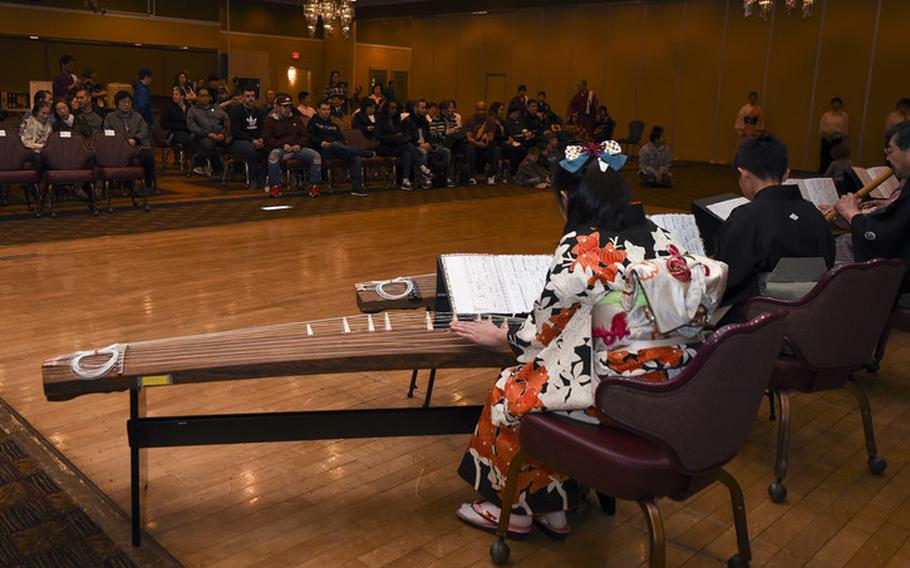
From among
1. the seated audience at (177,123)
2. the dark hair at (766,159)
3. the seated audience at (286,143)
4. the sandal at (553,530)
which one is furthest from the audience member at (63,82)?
the sandal at (553,530)

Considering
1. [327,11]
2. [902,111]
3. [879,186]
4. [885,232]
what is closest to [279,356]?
[885,232]

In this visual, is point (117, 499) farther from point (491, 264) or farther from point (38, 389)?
point (491, 264)

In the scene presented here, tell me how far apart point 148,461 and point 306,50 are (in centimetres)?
2001

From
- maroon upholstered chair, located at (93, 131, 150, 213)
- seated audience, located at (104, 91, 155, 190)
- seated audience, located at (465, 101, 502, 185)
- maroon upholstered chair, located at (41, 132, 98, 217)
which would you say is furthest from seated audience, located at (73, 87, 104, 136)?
seated audience, located at (465, 101, 502, 185)

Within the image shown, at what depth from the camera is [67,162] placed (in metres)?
7.96

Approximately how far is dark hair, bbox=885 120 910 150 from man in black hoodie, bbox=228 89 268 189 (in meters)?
7.89

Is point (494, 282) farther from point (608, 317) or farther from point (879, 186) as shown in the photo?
point (879, 186)

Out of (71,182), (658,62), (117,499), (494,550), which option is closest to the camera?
(494,550)

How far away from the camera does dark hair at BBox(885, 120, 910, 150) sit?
3.64 m

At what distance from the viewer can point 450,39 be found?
2028cm

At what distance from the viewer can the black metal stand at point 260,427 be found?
7.83ft

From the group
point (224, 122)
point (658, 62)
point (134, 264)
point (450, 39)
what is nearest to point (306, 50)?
point (450, 39)

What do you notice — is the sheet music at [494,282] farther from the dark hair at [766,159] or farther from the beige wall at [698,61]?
the beige wall at [698,61]

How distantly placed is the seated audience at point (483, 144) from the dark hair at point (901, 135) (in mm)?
8553
